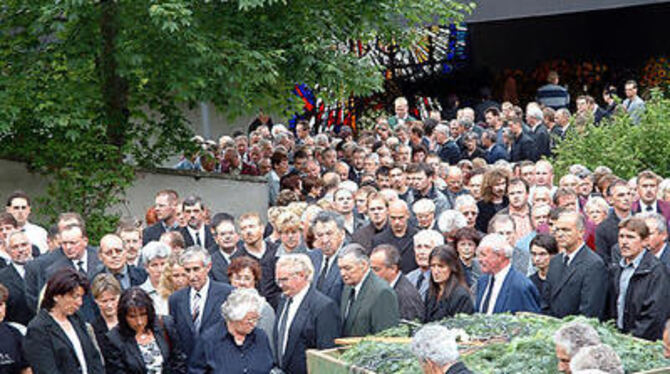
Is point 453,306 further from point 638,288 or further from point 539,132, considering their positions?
point 539,132

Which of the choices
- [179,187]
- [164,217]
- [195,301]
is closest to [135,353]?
[195,301]

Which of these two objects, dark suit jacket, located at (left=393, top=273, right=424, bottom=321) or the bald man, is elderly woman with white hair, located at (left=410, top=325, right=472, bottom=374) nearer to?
dark suit jacket, located at (left=393, top=273, right=424, bottom=321)

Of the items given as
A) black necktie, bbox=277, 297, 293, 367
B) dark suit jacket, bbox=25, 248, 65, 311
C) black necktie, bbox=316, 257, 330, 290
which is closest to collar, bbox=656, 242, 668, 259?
black necktie, bbox=316, 257, 330, 290

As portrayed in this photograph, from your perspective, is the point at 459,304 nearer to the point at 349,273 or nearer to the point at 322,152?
the point at 349,273

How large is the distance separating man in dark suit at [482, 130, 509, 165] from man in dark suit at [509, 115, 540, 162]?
0.69ft

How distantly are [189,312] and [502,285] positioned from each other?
265 cm

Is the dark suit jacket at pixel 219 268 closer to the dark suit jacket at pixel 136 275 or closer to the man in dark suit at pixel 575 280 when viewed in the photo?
the dark suit jacket at pixel 136 275

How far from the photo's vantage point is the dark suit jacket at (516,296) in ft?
34.9

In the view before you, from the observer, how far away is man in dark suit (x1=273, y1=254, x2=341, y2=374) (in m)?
10.0

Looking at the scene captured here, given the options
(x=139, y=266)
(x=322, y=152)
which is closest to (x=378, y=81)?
(x=322, y=152)

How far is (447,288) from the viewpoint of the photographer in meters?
10.7

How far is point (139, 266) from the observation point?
12234 millimetres

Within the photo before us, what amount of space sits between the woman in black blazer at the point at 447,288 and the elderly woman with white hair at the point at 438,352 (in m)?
2.96

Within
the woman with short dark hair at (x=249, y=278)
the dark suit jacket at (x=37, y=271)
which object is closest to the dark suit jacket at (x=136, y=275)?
the dark suit jacket at (x=37, y=271)
